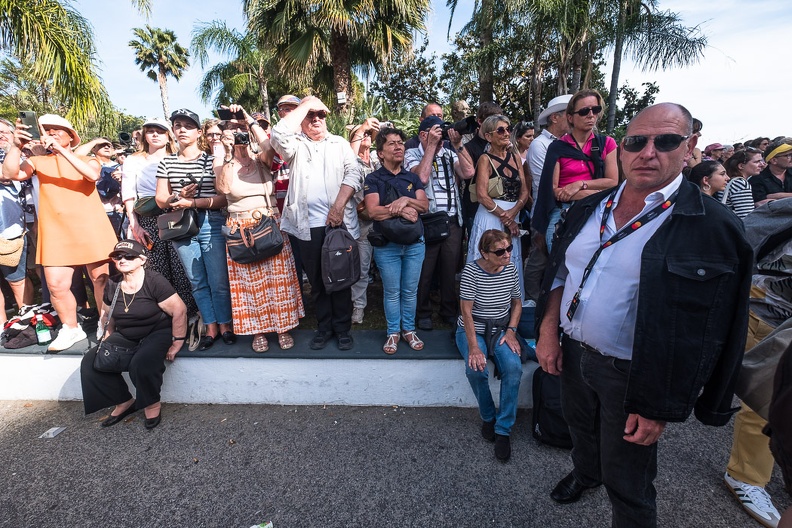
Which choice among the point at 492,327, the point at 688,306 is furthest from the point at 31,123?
the point at 688,306

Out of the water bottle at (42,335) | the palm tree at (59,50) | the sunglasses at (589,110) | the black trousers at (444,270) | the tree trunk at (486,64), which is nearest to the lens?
the sunglasses at (589,110)

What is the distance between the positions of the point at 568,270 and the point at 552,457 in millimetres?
1508

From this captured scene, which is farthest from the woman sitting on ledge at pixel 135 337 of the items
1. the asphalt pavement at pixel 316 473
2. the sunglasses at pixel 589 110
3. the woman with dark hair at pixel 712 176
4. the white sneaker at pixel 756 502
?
the woman with dark hair at pixel 712 176

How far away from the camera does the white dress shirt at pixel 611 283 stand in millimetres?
1490

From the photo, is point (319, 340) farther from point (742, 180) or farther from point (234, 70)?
point (234, 70)

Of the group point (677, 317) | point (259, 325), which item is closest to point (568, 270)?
point (677, 317)

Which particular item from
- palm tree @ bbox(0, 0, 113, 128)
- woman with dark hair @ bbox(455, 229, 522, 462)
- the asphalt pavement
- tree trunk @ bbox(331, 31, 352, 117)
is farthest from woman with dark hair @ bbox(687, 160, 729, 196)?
palm tree @ bbox(0, 0, 113, 128)

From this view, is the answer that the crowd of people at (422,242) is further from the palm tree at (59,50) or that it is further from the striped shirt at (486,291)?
the palm tree at (59,50)

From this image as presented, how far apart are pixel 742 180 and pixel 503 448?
3.82m

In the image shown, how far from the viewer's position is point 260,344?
331 cm

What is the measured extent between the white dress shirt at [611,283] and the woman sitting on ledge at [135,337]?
3015 mm

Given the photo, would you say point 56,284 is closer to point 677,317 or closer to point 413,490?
point 413,490

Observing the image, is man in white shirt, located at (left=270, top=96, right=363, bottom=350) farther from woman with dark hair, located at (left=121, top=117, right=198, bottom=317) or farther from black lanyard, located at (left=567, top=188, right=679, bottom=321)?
black lanyard, located at (left=567, top=188, right=679, bottom=321)

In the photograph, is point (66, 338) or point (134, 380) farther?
point (66, 338)
